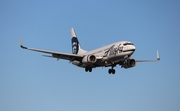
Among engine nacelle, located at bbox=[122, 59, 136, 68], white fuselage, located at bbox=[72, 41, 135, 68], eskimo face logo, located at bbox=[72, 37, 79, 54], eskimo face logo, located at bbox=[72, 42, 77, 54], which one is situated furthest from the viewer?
eskimo face logo, located at bbox=[72, 42, 77, 54]

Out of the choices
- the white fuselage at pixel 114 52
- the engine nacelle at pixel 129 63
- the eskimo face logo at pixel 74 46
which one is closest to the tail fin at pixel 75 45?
the eskimo face logo at pixel 74 46

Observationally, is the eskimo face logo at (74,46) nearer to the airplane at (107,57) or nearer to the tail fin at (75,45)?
the tail fin at (75,45)

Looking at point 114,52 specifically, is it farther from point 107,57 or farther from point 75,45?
point 75,45

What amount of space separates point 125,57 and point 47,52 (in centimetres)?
1205

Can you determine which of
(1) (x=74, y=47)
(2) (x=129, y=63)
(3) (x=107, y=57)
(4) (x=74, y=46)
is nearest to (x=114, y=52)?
(3) (x=107, y=57)

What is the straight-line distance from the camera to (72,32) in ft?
277

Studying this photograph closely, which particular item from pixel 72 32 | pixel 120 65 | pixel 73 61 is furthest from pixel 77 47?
pixel 120 65

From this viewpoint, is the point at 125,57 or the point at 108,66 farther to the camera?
the point at 108,66

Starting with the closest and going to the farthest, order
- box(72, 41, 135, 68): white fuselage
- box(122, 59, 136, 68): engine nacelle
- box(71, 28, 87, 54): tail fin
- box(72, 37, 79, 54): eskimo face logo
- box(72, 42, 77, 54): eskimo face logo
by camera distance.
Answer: box(72, 41, 135, 68): white fuselage → box(122, 59, 136, 68): engine nacelle → box(71, 28, 87, 54): tail fin → box(72, 37, 79, 54): eskimo face logo → box(72, 42, 77, 54): eskimo face logo

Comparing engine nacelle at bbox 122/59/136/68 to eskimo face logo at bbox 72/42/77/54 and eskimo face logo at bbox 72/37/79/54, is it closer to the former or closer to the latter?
eskimo face logo at bbox 72/37/79/54

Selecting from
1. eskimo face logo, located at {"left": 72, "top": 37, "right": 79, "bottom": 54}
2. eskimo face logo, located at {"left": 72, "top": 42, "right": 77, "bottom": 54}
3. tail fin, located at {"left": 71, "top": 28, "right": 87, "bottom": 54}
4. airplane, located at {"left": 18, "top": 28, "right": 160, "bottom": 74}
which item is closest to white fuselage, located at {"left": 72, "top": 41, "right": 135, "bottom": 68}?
airplane, located at {"left": 18, "top": 28, "right": 160, "bottom": 74}

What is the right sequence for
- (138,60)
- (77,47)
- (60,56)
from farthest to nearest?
(77,47)
(138,60)
(60,56)

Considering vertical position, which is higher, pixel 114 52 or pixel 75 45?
pixel 75 45

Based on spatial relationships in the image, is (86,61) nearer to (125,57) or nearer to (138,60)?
(125,57)
